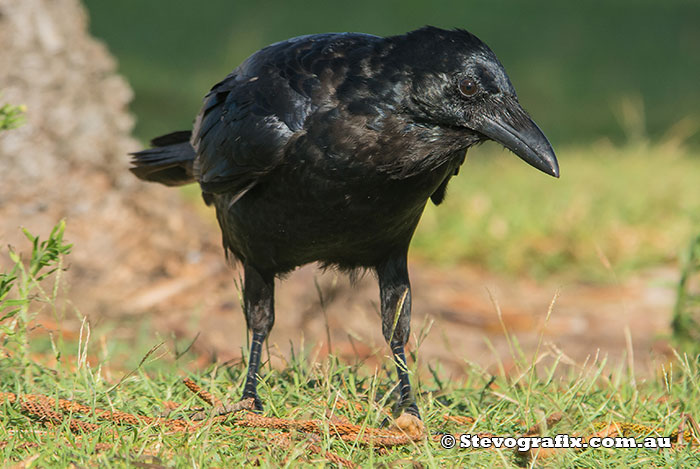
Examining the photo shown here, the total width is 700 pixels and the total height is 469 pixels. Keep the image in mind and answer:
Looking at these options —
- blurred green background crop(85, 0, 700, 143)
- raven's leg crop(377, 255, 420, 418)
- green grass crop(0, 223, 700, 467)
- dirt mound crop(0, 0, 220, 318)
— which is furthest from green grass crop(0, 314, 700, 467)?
blurred green background crop(85, 0, 700, 143)

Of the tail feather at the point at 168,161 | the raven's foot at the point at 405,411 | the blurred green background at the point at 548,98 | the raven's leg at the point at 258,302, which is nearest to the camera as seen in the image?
the raven's foot at the point at 405,411

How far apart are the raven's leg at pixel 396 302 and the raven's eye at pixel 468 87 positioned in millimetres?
829

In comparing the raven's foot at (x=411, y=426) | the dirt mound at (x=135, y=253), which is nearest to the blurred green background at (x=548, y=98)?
the dirt mound at (x=135, y=253)

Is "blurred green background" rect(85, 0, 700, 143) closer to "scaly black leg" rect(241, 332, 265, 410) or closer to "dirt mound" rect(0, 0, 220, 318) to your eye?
"dirt mound" rect(0, 0, 220, 318)

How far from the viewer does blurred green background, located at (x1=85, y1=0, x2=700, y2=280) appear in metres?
6.36

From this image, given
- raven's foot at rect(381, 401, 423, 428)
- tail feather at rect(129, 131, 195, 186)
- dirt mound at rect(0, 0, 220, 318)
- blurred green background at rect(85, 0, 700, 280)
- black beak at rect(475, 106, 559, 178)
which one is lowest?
raven's foot at rect(381, 401, 423, 428)

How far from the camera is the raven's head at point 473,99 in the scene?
288 cm

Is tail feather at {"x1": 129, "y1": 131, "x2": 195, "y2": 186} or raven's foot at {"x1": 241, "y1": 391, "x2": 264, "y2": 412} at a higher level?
tail feather at {"x1": 129, "y1": 131, "x2": 195, "y2": 186}

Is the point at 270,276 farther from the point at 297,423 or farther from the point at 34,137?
the point at 34,137

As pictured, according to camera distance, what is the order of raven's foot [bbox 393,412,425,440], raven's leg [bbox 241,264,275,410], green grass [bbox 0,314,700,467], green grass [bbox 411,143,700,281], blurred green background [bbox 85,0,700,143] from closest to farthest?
green grass [bbox 0,314,700,467], raven's foot [bbox 393,412,425,440], raven's leg [bbox 241,264,275,410], green grass [bbox 411,143,700,281], blurred green background [bbox 85,0,700,143]

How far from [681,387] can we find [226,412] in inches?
70.9

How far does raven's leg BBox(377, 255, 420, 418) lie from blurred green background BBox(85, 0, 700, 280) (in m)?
2.69

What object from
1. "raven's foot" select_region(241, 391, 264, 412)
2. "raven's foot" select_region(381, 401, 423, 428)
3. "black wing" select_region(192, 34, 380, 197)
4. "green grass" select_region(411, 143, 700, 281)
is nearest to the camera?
"raven's foot" select_region(381, 401, 423, 428)

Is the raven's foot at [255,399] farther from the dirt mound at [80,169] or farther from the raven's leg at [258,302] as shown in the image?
the dirt mound at [80,169]
